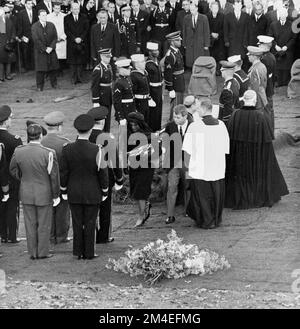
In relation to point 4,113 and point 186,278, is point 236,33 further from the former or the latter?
point 186,278

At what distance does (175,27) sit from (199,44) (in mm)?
855

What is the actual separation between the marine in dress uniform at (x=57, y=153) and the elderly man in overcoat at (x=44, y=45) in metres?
9.80

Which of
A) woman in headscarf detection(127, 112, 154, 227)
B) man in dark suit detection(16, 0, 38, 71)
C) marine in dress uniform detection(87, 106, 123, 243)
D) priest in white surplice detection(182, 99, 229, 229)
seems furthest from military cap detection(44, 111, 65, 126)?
man in dark suit detection(16, 0, 38, 71)

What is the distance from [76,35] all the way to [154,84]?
557 cm

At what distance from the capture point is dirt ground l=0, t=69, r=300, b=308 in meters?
10.4

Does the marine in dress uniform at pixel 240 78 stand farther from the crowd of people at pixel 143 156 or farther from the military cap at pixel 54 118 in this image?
the military cap at pixel 54 118

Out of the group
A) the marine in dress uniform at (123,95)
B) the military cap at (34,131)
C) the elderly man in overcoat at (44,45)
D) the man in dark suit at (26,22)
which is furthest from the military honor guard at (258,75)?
the man in dark suit at (26,22)

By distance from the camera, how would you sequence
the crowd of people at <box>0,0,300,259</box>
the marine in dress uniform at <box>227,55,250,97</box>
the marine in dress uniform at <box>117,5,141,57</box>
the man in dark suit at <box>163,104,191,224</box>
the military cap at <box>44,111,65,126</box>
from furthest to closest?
the marine in dress uniform at <box>117,5,141,57</box>
the marine in dress uniform at <box>227,55,250,97</box>
the man in dark suit at <box>163,104,191,224</box>
the military cap at <box>44,111,65,126</box>
the crowd of people at <box>0,0,300,259</box>

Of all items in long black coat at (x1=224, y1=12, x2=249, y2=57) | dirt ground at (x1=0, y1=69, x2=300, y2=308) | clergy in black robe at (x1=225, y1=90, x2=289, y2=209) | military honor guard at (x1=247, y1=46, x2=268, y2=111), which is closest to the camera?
dirt ground at (x1=0, y1=69, x2=300, y2=308)

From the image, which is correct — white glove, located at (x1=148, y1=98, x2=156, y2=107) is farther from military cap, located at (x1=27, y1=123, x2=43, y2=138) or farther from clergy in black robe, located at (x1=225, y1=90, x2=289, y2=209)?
military cap, located at (x1=27, y1=123, x2=43, y2=138)

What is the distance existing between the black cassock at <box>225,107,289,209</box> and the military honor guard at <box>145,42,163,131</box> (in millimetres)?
3601

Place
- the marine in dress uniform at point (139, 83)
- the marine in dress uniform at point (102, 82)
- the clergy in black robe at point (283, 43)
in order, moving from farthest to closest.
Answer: the clergy in black robe at point (283, 43), the marine in dress uniform at point (102, 82), the marine in dress uniform at point (139, 83)

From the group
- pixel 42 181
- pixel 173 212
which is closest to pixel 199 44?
pixel 173 212

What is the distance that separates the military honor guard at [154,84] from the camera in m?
17.9
